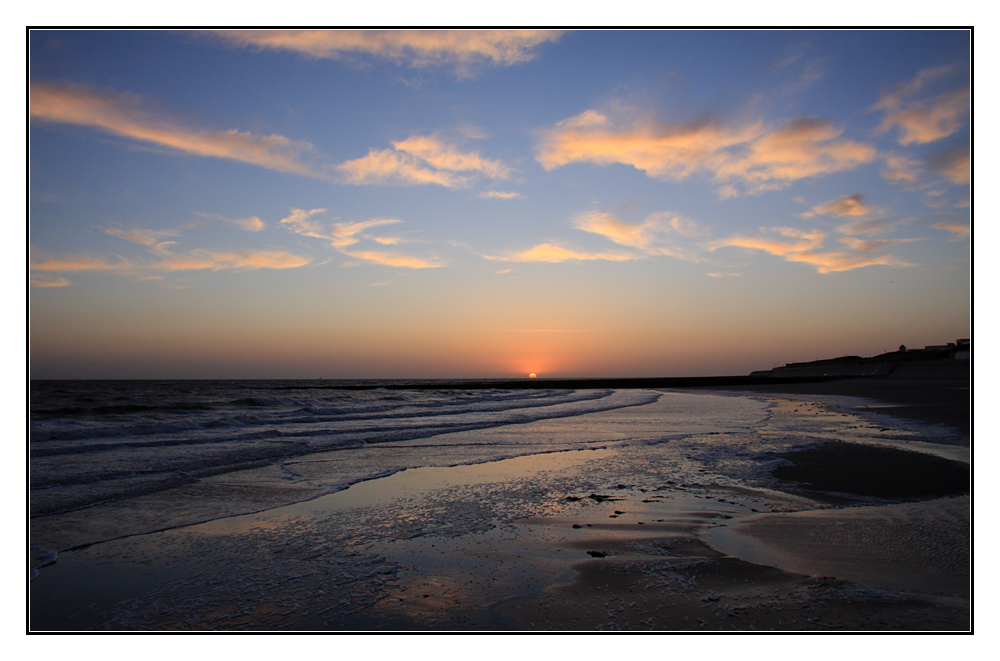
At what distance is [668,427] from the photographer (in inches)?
724

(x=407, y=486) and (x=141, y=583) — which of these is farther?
(x=407, y=486)

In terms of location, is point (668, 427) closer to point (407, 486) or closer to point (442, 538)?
point (407, 486)

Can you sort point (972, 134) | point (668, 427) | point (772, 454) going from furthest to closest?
point (668, 427) < point (772, 454) < point (972, 134)

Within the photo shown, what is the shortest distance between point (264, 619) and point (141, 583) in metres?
1.64

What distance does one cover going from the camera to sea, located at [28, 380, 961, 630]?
478 centimetres

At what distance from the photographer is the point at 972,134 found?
18.9 feet

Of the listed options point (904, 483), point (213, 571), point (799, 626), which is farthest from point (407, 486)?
point (904, 483)

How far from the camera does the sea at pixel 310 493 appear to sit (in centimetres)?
478

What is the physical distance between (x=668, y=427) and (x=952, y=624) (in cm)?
1466

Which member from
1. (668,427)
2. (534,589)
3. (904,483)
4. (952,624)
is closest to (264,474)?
(534,589)

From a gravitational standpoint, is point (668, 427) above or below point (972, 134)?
below

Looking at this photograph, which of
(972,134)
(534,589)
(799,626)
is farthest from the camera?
(972,134)

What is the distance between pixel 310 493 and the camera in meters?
8.62

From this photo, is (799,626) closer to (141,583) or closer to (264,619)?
(264,619)
